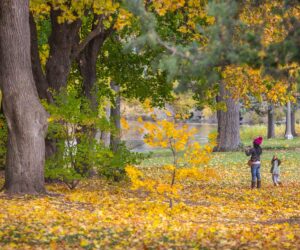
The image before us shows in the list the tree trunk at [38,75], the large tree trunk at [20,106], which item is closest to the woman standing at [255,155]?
the tree trunk at [38,75]

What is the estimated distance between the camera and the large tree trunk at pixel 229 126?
39312mm

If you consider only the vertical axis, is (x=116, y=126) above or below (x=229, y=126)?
above

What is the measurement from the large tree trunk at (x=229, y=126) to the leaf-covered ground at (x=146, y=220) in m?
17.9

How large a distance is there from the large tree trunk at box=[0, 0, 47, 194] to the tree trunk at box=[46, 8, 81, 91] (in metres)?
4.38

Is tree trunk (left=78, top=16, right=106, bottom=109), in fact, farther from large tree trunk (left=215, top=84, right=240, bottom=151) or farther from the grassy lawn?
large tree trunk (left=215, top=84, right=240, bottom=151)

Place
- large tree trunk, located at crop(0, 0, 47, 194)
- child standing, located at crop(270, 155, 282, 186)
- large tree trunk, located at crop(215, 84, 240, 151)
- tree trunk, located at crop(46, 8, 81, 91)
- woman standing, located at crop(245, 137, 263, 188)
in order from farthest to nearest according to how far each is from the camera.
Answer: large tree trunk, located at crop(215, 84, 240, 151), child standing, located at crop(270, 155, 282, 186), woman standing, located at crop(245, 137, 263, 188), tree trunk, located at crop(46, 8, 81, 91), large tree trunk, located at crop(0, 0, 47, 194)

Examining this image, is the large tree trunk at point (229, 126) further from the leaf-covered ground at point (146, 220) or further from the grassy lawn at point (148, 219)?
the leaf-covered ground at point (146, 220)

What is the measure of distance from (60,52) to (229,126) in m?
19.3

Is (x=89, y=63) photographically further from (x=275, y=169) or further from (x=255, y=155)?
(x=275, y=169)

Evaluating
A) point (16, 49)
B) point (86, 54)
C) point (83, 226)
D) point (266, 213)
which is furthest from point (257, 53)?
point (86, 54)

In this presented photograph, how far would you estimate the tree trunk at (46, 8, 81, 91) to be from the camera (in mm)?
21281

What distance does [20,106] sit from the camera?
1662 cm

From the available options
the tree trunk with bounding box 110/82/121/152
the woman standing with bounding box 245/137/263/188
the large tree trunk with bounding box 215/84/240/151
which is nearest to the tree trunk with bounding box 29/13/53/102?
the tree trunk with bounding box 110/82/121/152

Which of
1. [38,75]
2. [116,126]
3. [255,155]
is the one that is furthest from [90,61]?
[255,155]
